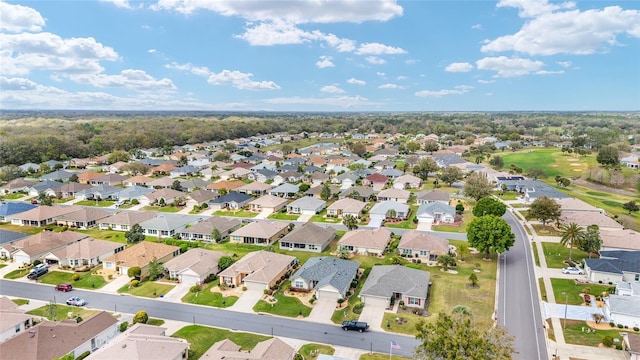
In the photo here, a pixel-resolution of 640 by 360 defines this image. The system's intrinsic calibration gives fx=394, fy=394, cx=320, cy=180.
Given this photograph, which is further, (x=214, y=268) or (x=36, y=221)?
(x=36, y=221)

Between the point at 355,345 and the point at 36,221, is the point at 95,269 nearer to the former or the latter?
the point at 36,221

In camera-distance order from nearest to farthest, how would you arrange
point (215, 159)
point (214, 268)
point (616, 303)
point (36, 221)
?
point (616, 303), point (214, 268), point (36, 221), point (215, 159)

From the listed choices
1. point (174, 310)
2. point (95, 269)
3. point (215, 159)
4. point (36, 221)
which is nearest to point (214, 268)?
point (174, 310)

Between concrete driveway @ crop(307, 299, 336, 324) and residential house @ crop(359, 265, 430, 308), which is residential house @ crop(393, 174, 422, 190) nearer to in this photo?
residential house @ crop(359, 265, 430, 308)

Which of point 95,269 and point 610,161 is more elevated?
point 610,161

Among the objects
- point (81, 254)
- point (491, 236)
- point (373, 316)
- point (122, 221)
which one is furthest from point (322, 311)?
point (122, 221)

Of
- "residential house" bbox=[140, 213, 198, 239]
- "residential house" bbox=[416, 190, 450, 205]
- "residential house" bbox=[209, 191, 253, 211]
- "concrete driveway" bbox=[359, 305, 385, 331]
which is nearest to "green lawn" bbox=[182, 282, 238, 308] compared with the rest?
"concrete driveway" bbox=[359, 305, 385, 331]

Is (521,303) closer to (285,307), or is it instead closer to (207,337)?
(285,307)
